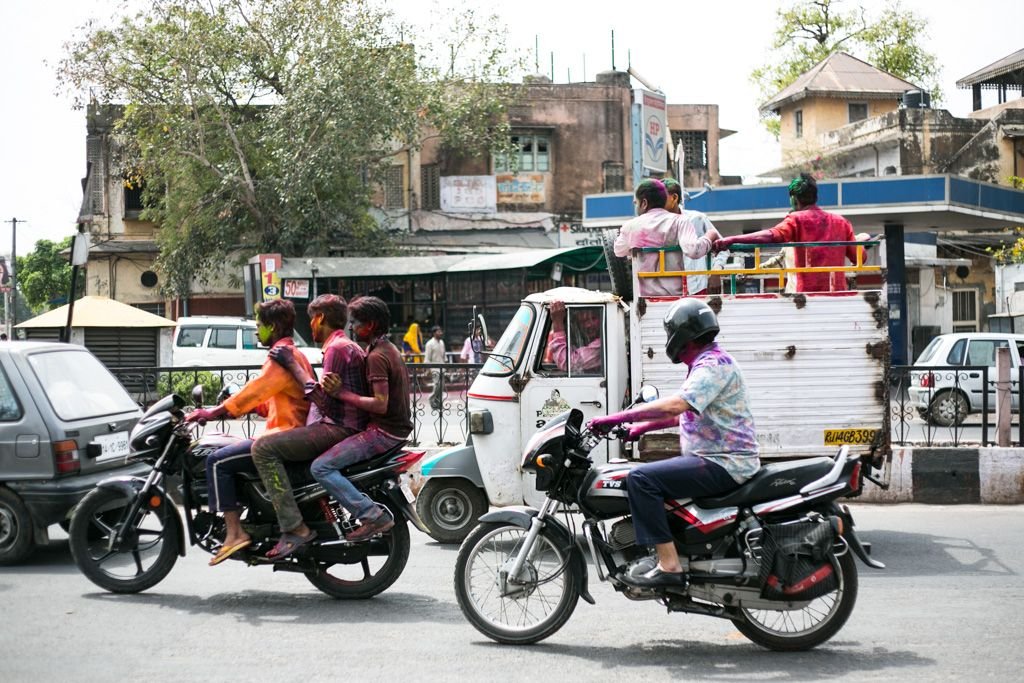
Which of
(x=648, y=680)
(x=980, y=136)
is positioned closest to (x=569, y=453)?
(x=648, y=680)

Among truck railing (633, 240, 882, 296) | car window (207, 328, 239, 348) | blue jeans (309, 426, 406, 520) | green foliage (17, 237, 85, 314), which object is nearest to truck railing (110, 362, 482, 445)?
truck railing (633, 240, 882, 296)

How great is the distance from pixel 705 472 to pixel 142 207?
35.0 meters

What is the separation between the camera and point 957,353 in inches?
786

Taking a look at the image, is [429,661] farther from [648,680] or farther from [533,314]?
[533,314]

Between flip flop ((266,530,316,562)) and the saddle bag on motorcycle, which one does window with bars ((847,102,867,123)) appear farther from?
the saddle bag on motorcycle

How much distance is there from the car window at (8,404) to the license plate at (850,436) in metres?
5.67

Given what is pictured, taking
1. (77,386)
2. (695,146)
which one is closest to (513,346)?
(77,386)

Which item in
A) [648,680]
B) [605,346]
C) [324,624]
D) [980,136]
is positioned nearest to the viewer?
[648,680]

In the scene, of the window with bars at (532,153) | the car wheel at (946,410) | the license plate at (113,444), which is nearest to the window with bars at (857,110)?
the window with bars at (532,153)

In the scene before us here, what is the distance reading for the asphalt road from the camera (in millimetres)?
5387

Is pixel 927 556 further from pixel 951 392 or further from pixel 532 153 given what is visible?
pixel 532 153

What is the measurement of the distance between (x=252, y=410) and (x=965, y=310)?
36310mm

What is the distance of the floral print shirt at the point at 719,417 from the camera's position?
5.52 meters

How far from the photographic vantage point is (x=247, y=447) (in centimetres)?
691
